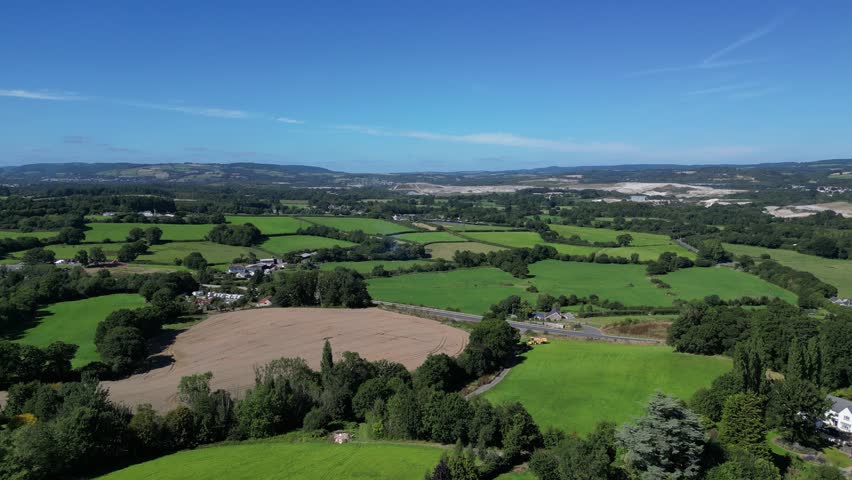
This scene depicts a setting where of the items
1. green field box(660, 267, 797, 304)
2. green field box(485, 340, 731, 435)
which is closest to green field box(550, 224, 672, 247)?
green field box(660, 267, 797, 304)

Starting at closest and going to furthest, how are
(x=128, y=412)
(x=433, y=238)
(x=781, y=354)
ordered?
(x=128, y=412) < (x=781, y=354) < (x=433, y=238)

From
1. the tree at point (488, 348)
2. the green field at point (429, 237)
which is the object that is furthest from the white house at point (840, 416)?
the green field at point (429, 237)

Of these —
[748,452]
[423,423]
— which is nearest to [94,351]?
[423,423]

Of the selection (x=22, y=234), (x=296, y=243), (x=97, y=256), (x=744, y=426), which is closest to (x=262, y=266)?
(x=296, y=243)

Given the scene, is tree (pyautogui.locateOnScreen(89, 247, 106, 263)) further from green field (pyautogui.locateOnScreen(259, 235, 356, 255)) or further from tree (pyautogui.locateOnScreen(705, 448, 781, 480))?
tree (pyautogui.locateOnScreen(705, 448, 781, 480))

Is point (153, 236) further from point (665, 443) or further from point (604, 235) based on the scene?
point (665, 443)

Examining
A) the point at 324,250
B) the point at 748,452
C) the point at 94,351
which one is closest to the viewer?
the point at 748,452

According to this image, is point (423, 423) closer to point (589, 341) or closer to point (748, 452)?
point (748, 452)
